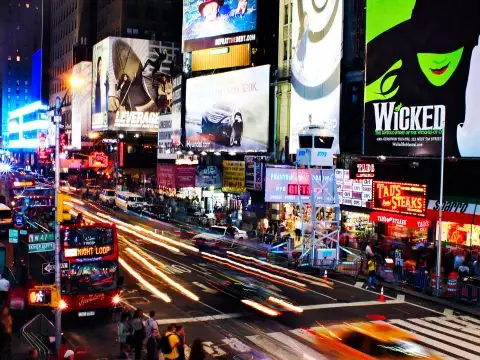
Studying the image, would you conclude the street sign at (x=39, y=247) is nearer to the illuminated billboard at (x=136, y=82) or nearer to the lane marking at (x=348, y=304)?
the lane marking at (x=348, y=304)

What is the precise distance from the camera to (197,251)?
39625mm

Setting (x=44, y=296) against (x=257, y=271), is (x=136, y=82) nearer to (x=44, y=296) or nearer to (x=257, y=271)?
(x=257, y=271)

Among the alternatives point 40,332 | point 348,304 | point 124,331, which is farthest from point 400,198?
point 40,332

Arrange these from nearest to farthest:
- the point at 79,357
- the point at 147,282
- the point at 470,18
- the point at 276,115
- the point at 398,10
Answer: the point at 79,357 < the point at 147,282 < the point at 470,18 < the point at 398,10 < the point at 276,115

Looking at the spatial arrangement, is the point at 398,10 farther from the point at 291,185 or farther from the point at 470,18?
the point at 291,185

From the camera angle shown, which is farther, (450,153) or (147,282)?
(450,153)

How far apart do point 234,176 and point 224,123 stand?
6812mm

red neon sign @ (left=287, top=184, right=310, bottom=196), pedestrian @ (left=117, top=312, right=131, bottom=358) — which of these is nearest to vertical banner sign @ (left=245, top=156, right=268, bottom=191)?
red neon sign @ (left=287, top=184, right=310, bottom=196)

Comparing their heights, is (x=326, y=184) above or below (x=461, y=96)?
below

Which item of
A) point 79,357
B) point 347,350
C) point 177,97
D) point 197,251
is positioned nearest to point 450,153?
point 197,251

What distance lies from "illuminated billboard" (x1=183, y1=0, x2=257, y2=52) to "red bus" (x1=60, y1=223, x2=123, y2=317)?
41077mm

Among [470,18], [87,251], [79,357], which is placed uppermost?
[470,18]

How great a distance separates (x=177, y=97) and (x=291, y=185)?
137ft

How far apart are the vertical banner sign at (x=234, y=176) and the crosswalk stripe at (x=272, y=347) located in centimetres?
3514
